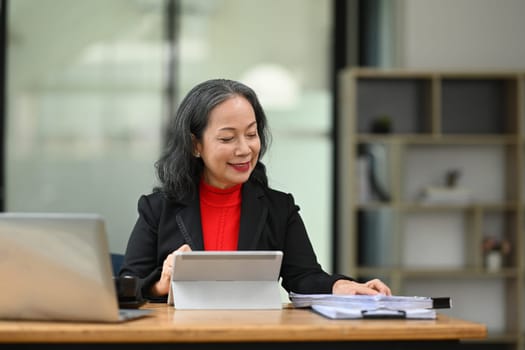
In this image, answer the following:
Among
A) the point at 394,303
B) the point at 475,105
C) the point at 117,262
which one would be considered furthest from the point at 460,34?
the point at 394,303

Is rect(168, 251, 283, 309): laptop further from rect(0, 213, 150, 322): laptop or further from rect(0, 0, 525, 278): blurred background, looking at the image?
rect(0, 0, 525, 278): blurred background

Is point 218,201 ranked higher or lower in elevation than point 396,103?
lower

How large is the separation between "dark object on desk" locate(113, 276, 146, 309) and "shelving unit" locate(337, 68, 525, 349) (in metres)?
3.63

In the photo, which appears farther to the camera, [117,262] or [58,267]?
[117,262]

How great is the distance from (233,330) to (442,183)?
14.2 feet

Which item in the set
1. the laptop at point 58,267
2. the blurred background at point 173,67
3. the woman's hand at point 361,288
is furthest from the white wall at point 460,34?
the laptop at point 58,267

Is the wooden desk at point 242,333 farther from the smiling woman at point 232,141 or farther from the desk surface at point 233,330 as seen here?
the smiling woman at point 232,141

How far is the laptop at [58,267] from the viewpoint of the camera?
6.76 ft

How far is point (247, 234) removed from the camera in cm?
288

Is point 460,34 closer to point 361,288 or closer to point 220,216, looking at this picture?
point 220,216

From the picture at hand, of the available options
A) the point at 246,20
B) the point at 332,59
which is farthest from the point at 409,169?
the point at 246,20

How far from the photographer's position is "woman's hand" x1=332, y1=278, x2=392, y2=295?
256 centimetres

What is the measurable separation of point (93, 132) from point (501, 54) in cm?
266

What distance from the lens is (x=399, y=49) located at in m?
6.24
